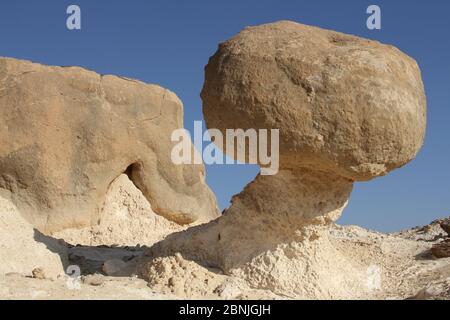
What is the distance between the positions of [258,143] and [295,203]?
79 cm

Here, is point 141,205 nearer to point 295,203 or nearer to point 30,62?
point 30,62

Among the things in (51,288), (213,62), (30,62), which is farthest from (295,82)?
(30,62)

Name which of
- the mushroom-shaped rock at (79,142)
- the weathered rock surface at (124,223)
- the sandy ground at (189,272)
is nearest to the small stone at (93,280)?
the sandy ground at (189,272)

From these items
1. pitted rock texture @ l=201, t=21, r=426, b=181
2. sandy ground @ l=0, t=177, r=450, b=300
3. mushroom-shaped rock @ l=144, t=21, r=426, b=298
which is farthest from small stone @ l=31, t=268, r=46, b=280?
pitted rock texture @ l=201, t=21, r=426, b=181

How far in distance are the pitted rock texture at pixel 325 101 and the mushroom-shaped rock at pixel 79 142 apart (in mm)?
4339

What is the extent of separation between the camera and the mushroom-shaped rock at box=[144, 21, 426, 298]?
506 cm

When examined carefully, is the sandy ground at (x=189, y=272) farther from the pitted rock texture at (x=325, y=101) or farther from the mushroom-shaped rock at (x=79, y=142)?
the pitted rock texture at (x=325, y=101)

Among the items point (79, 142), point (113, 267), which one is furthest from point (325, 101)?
point (79, 142)

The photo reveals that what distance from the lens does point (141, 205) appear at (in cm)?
1029

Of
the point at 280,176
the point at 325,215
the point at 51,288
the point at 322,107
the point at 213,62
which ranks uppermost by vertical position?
the point at 213,62

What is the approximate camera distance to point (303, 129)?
16.6 ft

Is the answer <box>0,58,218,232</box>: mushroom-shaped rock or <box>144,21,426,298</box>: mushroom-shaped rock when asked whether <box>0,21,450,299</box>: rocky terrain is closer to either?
<box>144,21,426,298</box>: mushroom-shaped rock

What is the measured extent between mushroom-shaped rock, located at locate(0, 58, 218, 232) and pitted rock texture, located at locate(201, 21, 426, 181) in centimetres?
434

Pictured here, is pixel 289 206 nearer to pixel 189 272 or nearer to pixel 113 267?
pixel 189 272
